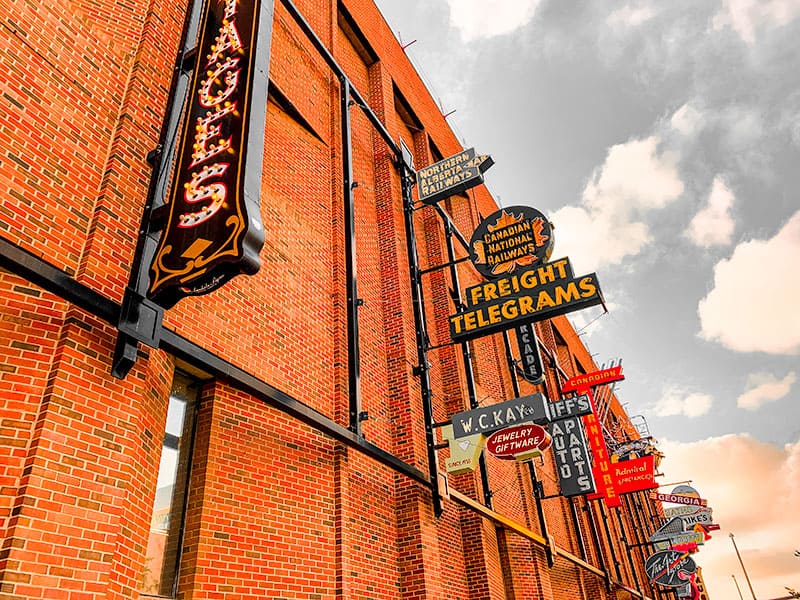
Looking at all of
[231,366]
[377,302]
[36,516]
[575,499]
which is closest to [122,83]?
[231,366]

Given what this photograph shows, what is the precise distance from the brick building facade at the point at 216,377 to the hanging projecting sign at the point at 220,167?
2.45 feet

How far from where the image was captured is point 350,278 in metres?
9.96

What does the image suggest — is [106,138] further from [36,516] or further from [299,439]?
[299,439]

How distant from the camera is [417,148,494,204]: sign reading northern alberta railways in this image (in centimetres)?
1337

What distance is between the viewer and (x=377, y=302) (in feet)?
38.2

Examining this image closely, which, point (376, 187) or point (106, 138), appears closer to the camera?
point (106, 138)

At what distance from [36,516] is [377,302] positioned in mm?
8060

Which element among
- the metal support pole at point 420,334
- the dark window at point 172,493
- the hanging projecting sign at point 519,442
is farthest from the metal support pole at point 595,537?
the dark window at point 172,493

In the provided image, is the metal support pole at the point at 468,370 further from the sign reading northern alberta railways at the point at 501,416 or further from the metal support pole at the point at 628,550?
the metal support pole at the point at 628,550

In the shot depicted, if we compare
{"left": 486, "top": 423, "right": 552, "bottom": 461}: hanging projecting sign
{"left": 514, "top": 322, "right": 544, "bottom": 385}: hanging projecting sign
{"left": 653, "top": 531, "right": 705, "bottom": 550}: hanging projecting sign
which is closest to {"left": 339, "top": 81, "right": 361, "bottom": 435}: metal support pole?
{"left": 486, "top": 423, "right": 552, "bottom": 461}: hanging projecting sign

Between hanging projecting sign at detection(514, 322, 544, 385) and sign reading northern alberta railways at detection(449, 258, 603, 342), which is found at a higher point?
hanging projecting sign at detection(514, 322, 544, 385)

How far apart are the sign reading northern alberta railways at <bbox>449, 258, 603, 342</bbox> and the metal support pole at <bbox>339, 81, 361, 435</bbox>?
192cm

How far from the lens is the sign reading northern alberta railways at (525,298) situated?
926 cm

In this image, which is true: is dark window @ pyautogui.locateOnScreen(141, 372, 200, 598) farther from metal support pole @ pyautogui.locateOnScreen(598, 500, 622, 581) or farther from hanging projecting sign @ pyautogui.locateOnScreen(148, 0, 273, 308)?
metal support pole @ pyautogui.locateOnScreen(598, 500, 622, 581)
